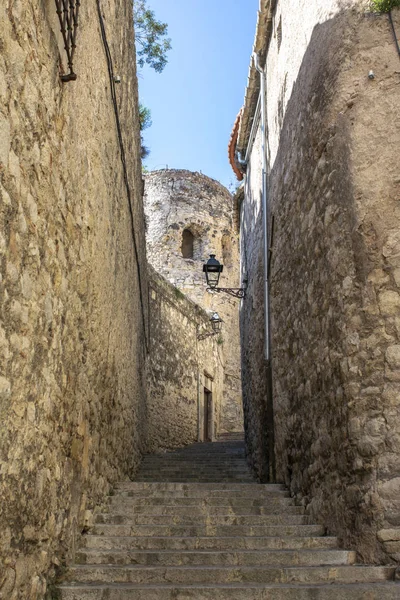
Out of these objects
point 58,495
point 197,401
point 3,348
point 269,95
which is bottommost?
point 197,401

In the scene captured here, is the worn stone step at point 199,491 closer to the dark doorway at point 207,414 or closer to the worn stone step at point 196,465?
the worn stone step at point 196,465

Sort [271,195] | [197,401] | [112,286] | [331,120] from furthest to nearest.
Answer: [197,401], [271,195], [112,286], [331,120]

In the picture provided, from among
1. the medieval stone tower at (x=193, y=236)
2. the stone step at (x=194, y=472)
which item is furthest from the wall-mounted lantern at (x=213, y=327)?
the stone step at (x=194, y=472)

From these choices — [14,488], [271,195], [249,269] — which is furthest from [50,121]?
[249,269]

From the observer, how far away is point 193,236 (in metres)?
24.2

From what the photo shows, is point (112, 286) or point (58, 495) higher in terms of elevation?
point (112, 286)

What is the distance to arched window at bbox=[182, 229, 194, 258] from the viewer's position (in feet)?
79.7

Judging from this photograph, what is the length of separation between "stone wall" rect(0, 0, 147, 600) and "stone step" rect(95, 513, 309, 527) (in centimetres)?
30

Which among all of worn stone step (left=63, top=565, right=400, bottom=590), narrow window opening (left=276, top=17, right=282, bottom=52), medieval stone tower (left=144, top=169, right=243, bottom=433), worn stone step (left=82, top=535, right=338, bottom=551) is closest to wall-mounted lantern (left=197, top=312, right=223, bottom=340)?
medieval stone tower (left=144, top=169, right=243, bottom=433)

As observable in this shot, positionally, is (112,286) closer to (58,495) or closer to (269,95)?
(58,495)

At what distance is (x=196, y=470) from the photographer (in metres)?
7.66

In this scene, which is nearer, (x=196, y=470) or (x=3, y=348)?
(x=3, y=348)

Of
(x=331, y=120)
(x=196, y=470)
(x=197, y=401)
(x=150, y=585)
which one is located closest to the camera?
(x=150, y=585)

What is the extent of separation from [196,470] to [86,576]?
4375 mm
